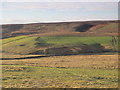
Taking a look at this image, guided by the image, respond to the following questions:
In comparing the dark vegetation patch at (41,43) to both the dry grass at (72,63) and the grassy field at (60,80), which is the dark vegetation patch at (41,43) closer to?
the dry grass at (72,63)

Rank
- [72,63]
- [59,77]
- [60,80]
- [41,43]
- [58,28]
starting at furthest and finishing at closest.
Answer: [58,28] < [41,43] < [72,63] < [59,77] < [60,80]

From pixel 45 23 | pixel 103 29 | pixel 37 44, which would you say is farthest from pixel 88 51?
pixel 45 23

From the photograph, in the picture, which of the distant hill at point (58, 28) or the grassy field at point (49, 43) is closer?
the grassy field at point (49, 43)

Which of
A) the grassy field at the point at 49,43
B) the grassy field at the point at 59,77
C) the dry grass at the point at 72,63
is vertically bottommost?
the grassy field at the point at 49,43

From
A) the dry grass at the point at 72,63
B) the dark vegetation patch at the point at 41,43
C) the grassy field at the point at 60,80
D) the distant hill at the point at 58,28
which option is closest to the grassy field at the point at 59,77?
the grassy field at the point at 60,80

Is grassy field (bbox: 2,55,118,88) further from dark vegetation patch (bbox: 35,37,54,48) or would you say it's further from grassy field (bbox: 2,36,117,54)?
dark vegetation patch (bbox: 35,37,54,48)

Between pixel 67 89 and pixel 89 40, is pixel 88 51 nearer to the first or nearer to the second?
pixel 89 40

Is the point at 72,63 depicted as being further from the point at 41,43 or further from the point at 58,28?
the point at 58,28

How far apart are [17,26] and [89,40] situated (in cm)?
5500

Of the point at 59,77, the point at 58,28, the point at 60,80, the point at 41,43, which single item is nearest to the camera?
the point at 60,80

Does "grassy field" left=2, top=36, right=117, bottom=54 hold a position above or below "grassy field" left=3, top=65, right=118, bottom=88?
below

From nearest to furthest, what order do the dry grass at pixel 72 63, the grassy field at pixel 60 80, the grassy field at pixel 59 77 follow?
the grassy field at pixel 60 80, the grassy field at pixel 59 77, the dry grass at pixel 72 63

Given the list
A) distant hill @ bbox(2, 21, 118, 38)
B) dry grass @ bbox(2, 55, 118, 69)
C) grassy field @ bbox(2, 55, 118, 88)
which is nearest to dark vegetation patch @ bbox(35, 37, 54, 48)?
distant hill @ bbox(2, 21, 118, 38)

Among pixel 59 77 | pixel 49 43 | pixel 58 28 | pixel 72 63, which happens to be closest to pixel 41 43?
pixel 49 43
